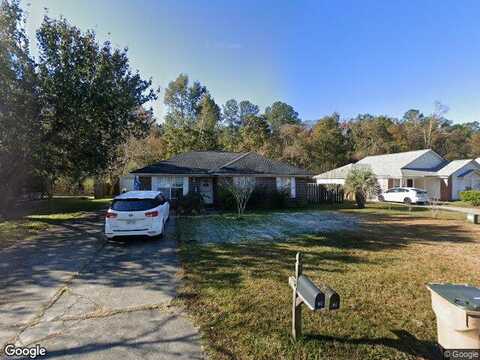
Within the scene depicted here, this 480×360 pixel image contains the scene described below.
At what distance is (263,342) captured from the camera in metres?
3.31

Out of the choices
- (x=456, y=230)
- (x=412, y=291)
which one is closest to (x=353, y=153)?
(x=456, y=230)

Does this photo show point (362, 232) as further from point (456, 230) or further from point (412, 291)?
point (412, 291)

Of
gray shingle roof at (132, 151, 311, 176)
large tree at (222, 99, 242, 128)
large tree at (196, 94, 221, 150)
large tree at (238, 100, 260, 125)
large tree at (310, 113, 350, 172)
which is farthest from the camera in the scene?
large tree at (238, 100, 260, 125)

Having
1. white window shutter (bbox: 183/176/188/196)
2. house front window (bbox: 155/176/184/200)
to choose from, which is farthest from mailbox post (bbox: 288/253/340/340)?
white window shutter (bbox: 183/176/188/196)

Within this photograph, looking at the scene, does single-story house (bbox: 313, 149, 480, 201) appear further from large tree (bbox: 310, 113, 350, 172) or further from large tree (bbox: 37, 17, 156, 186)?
large tree (bbox: 37, 17, 156, 186)

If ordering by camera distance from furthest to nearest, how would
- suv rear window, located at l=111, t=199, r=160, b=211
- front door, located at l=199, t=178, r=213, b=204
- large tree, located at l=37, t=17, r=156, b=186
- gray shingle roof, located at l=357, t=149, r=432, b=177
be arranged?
gray shingle roof, located at l=357, t=149, r=432, b=177, front door, located at l=199, t=178, r=213, b=204, large tree, located at l=37, t=17, r=156, b=186, suv rear window, located at l=111, t=199, r=160, b=211

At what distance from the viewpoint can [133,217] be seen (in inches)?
327

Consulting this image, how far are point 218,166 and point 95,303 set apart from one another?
48.7 ft

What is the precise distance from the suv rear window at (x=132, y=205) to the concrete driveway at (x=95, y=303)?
1193 millimetres

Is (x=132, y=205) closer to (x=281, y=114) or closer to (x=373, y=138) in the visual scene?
(x=373, y=138)

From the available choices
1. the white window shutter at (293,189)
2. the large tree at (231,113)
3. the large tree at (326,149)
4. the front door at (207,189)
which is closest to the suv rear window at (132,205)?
the front door at (207,189)

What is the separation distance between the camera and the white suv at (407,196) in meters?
21.9

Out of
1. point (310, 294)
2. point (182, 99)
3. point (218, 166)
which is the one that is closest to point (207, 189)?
point (218, 166)

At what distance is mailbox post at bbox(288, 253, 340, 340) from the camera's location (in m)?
2.73
